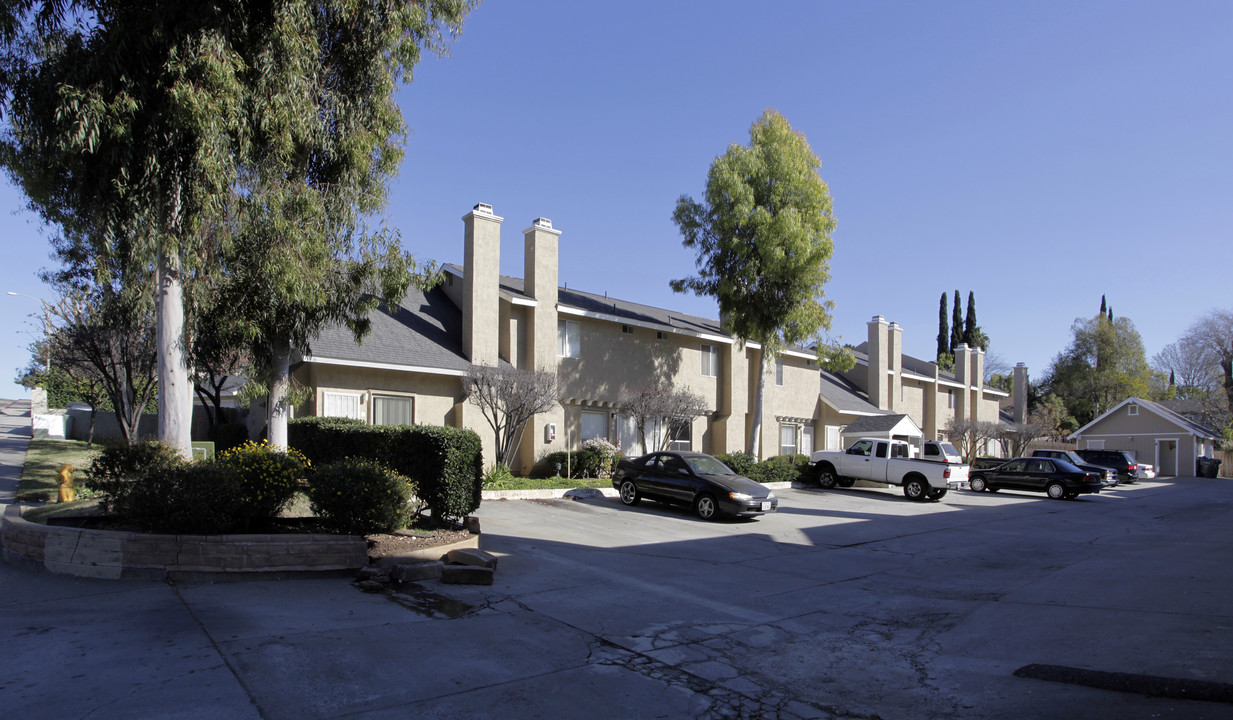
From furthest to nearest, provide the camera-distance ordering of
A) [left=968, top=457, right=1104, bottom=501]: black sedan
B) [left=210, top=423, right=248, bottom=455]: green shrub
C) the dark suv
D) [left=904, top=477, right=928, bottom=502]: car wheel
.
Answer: the dark suv → [left=968, top=457, right=1104, bottom=501]: black sedan → [left=904, top=477, right=928, bottom=502]: car wheel → [left=210, top=423, right=248, bottom=455]: green shrub

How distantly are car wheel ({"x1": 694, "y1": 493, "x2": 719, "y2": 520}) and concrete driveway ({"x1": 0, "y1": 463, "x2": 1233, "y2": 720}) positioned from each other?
149 inches

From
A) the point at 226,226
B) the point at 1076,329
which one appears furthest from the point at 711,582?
the point at 1076,329

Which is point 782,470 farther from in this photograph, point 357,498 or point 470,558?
point 357,498

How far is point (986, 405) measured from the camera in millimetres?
48281

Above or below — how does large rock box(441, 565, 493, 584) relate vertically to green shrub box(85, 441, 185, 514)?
below

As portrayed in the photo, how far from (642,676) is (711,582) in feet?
13.4

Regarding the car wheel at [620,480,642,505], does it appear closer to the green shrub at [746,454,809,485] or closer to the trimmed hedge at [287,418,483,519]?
the trimmed hedge at [287,418,483,519]

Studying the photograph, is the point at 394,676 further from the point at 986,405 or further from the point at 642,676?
the point at 986,405

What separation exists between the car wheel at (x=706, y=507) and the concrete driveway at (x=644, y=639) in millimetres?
3779

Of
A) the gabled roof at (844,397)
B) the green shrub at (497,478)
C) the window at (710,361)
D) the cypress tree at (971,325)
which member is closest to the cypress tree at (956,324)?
the cypress tree at (971,325)

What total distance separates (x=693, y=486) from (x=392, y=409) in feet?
27.3

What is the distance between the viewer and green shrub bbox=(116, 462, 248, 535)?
8.55 metres

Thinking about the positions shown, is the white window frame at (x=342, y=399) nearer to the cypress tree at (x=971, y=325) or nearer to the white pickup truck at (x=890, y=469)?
the white pickup truck at (x=890, y=469)

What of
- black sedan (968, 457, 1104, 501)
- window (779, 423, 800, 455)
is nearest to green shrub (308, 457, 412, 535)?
black sedan (968, 457, 1104, 501)
